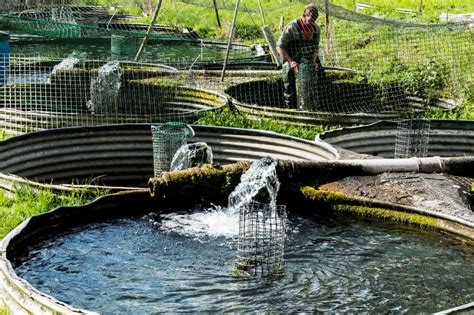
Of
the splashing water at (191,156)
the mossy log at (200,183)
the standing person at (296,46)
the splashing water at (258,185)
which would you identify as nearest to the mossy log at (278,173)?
the mossy log at (200,183)

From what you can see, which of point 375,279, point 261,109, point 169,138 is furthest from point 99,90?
point 375,279

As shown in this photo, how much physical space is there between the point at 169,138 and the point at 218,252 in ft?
10.4

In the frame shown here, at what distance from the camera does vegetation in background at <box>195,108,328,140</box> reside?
13.2m

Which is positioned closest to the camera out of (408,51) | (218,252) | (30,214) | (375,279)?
(375,279)

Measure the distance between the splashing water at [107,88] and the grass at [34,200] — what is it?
564 centimetres

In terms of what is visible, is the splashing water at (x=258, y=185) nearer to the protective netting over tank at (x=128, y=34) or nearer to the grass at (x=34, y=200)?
the grass at (x=34, y=200)

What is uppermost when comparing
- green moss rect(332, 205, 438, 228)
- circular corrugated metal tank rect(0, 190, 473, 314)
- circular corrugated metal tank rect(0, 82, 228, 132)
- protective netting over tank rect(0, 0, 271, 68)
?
protective netting over tank rect(0, 0, 271, 68)

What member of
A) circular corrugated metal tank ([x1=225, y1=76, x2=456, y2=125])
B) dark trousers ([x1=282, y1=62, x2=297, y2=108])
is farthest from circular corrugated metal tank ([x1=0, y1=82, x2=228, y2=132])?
dark trousers ([x1=282, y1=62, x2=297, y2=108])

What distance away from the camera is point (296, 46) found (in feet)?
48.4

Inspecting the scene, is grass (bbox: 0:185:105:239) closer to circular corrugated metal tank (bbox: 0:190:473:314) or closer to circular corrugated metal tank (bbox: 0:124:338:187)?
circular corrugated metal tank (bbox: 0:190:473:314)

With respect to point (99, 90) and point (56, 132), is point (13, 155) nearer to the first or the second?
point (56, 132)

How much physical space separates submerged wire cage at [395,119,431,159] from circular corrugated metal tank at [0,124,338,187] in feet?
6.38

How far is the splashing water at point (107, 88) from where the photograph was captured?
15.1 metres

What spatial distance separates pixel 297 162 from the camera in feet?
32.9
